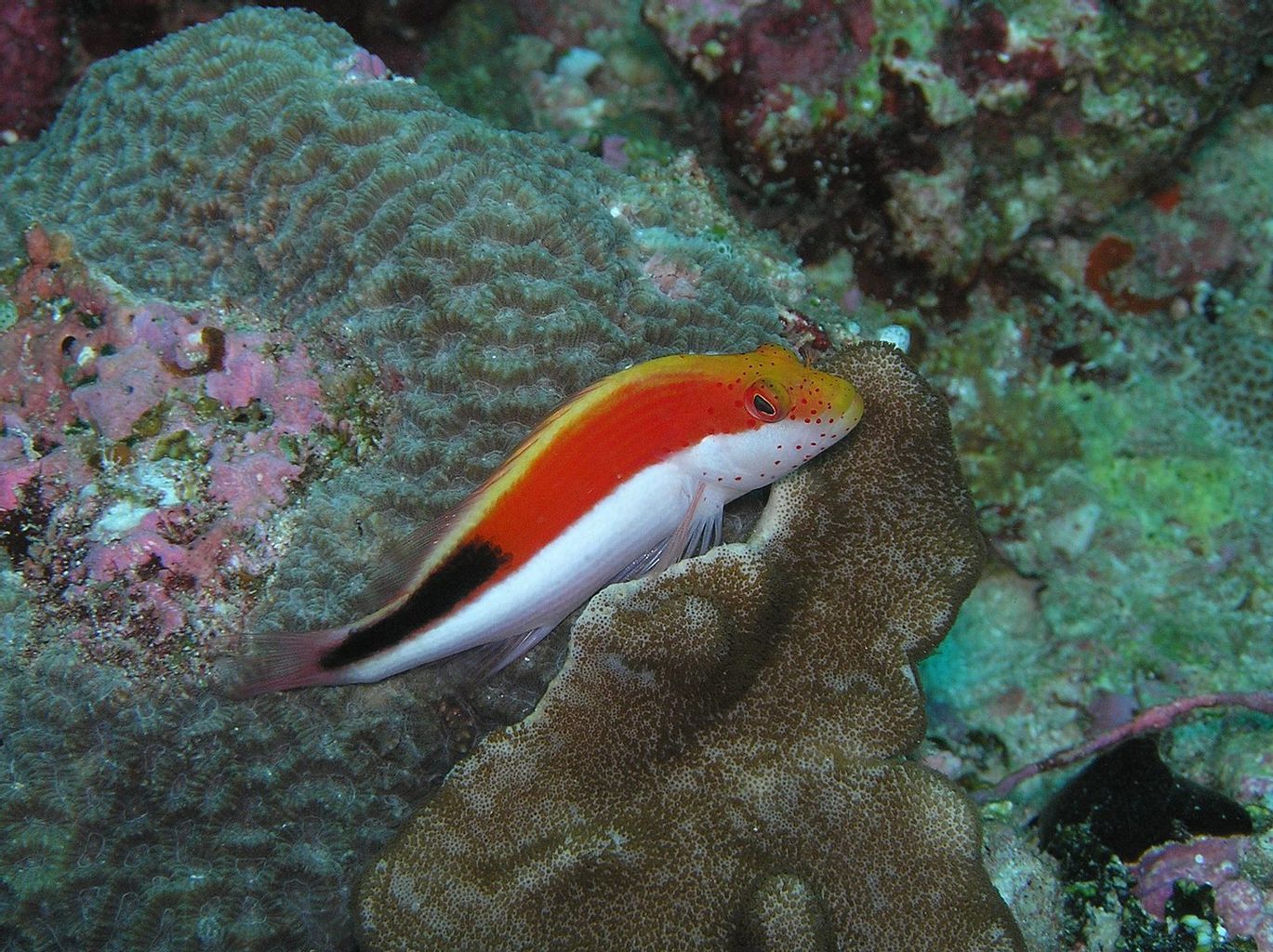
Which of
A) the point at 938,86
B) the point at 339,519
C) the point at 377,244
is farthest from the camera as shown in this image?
the point at 938,86

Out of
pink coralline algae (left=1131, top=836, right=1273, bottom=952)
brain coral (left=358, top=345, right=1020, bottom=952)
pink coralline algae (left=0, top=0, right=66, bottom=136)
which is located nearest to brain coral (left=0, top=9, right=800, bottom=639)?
brain coral (left=358, top=345, right=1020, bottom=952)

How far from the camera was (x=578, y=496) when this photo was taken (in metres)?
2.53

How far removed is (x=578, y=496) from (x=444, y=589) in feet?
1.65

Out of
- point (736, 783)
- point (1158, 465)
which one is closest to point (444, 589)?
point (736, 783)

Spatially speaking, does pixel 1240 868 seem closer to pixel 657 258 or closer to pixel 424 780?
pixel 424 780

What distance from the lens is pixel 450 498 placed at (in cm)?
283

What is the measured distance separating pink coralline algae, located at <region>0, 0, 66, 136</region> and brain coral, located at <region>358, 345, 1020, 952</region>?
18.0ft

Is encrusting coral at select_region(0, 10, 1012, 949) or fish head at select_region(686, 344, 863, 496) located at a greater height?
fish head at select_region(686, 344, 863, 496)

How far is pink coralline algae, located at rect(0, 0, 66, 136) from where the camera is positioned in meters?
5.22

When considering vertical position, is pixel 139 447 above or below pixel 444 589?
below

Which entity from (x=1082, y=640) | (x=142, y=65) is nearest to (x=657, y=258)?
(x=142, y=65)

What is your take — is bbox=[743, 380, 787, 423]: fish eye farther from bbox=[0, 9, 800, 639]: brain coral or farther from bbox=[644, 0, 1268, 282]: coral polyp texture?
bbox=[644, 0, 1268, 282]: coral polyp texture

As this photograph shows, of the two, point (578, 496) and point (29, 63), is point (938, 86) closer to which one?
point (578, 496)

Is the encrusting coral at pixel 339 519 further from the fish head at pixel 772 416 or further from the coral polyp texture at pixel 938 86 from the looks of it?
the coral polyp texture at pixel 938 86
